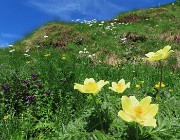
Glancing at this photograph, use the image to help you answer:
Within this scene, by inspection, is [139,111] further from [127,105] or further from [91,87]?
[91,87]

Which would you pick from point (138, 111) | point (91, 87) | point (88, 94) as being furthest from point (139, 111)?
point (88, 94)

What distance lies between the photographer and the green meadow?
3441mm

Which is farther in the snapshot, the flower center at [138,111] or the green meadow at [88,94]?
the green meadow at [88,94]

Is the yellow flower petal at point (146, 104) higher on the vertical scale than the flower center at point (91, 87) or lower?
lower

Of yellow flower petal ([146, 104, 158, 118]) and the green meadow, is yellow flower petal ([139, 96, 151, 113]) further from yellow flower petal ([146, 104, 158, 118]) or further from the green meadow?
the green meadow

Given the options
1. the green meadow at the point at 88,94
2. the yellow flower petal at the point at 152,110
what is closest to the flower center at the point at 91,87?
the green meadow at the point at 88,94

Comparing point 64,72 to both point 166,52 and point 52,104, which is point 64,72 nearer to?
point 52,104

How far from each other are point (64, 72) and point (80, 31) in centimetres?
1503

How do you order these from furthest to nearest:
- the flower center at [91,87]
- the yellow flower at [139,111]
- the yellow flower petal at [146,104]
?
the flower center at [91,87] < the yellow flower petal at [146,104] < the yellow flower at [139,111]

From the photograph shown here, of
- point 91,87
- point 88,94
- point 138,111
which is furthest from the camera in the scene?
point 88,94

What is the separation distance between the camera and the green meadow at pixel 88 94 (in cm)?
344

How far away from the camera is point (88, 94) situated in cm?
A: 762

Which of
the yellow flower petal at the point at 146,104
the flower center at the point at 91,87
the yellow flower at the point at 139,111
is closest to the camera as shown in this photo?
the yellow flower at the point at 139,111

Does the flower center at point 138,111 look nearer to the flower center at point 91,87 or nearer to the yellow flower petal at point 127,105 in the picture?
the yellow flower petal at point 127,105
